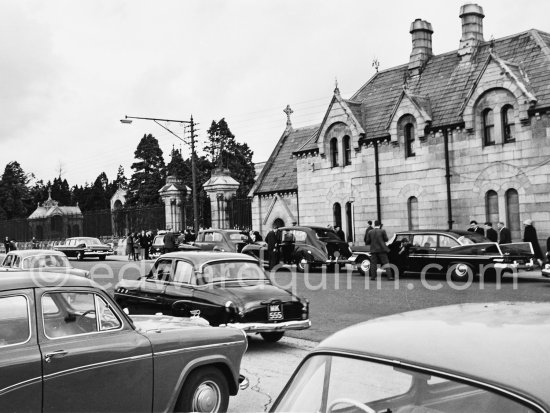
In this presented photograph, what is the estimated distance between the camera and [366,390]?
2.69 metres

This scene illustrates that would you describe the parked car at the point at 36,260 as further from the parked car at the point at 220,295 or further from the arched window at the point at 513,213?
the arched window at the point at 513,213

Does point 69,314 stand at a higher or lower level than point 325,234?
lower

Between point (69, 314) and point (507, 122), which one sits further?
point (507, 122)

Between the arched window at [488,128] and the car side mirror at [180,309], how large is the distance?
1980cm

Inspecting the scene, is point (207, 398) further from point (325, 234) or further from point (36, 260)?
point (325, 234)

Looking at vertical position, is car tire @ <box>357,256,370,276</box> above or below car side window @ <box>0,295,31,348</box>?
below

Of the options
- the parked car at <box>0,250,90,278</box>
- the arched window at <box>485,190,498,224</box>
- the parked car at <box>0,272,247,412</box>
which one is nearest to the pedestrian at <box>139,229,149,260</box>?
the arched window at <box>485,190,498,224</box>

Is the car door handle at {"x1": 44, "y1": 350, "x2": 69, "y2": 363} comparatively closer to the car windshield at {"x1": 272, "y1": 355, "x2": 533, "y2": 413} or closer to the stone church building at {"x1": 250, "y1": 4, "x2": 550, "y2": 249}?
the car windshield at {"x1": 272, "y1": 355, "x2": 533, "y2": 413}

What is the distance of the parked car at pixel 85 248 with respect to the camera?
36938 millimetres

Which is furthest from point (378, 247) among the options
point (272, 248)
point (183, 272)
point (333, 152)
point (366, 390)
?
point (366, 390)

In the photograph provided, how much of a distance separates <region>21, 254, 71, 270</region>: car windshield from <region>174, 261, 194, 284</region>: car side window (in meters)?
6.43

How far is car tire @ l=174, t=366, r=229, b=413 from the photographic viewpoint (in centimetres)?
564

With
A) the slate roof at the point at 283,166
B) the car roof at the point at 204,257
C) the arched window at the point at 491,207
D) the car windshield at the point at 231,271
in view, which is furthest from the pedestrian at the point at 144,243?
the car windshield at the point at 231,271

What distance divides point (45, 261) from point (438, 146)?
1832 cm
